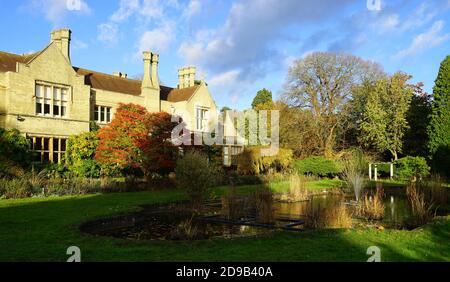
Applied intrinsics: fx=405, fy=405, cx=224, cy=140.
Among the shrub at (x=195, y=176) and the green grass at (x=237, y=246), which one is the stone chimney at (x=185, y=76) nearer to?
the shrub at (x=195, y=176)

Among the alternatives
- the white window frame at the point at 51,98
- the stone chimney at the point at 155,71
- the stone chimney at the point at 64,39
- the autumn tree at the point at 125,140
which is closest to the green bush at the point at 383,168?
the autumn tree at the point at 125,140

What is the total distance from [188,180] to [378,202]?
6.02 metres

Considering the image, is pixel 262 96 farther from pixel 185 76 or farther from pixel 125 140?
pixel 125 140

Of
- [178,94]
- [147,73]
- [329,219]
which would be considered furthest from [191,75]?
[329,219]

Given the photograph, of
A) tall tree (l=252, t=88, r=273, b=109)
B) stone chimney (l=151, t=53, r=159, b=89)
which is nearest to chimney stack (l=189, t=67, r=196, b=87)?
stone chimney (l=151, t=53, r=159, b=89)

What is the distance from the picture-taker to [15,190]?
52.6 ft

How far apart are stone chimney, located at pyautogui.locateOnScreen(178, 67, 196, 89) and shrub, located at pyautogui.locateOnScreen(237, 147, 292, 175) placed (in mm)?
12779

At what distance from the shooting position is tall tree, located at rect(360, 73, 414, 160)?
32344mm

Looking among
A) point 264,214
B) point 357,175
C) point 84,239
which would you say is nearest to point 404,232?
point 264,214

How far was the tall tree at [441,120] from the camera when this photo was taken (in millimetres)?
25594
